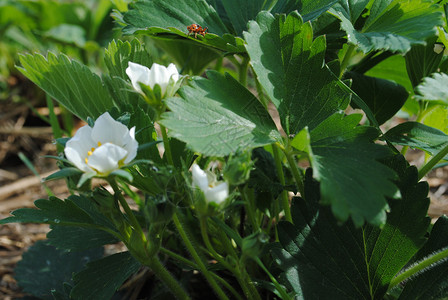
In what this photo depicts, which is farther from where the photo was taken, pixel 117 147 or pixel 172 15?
pixel 172 15

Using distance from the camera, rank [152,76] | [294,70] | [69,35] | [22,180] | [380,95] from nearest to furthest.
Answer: [152,76] → [294,70] → [380,95] → [22,180] → [69,35]

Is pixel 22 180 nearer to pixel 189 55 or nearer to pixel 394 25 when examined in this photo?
pixel 189 55

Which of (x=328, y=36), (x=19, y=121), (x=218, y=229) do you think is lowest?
(x=19, y=121)

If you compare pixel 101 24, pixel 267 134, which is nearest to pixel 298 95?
pixel 267 134

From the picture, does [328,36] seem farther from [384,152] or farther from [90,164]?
[90,164]

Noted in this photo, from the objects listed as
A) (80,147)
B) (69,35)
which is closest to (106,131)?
(80,147)

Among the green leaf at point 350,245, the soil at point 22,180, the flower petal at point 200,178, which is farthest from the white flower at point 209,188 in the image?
the soil at point 22,180
